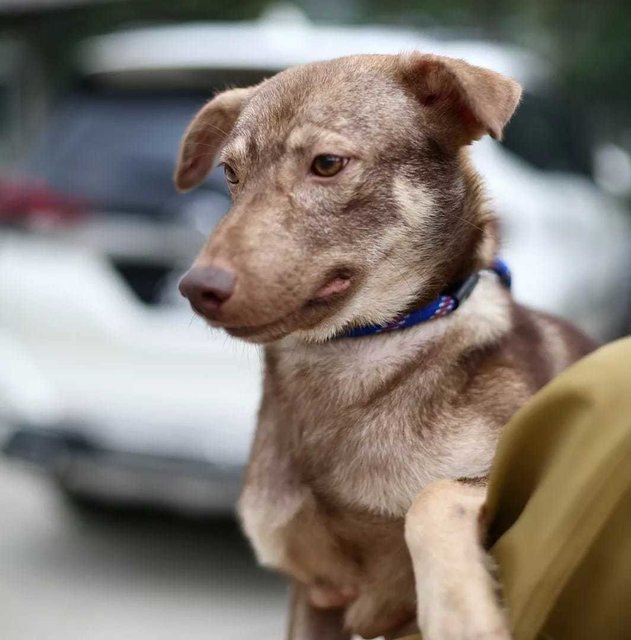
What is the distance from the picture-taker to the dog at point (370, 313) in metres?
2.00

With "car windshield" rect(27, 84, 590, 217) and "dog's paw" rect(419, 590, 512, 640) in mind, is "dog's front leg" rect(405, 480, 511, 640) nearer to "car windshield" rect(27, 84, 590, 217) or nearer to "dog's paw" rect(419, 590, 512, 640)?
"dog's paw" rect(419, 590, 512, 640)

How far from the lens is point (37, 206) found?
5523 millimetres

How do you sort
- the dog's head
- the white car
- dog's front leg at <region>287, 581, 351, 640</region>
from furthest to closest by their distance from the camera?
the white car
dog's front leg at <region>287, 581, 351, 640</region>
the dog's head

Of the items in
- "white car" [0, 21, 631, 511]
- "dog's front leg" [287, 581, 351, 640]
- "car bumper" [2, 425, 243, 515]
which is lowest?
"car bumper" [2, 425, 243, 515]

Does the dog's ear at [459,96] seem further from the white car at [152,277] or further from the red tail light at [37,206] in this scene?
the red tail light at [37,206]

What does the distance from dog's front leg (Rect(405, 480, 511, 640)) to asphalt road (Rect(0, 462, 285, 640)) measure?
3.25m

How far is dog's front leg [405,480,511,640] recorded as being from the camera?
1511mm

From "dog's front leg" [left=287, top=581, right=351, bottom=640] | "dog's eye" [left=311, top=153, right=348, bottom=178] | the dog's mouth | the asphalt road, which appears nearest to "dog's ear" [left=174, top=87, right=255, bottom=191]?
"dog's eye" [left=311, top=153, right=348, bottom=178]

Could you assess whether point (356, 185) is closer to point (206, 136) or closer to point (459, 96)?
point (459, 96)

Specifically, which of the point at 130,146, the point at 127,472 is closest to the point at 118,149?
the point at 130,146

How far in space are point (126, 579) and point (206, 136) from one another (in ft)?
11.7

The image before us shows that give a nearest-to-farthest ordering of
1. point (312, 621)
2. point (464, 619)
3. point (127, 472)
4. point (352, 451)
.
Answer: point (464, 619)
point (352, 451)
point (312, 621)
point (127, 472)

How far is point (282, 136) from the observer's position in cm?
204

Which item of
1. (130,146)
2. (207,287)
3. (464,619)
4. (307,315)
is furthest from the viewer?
(130,146)
